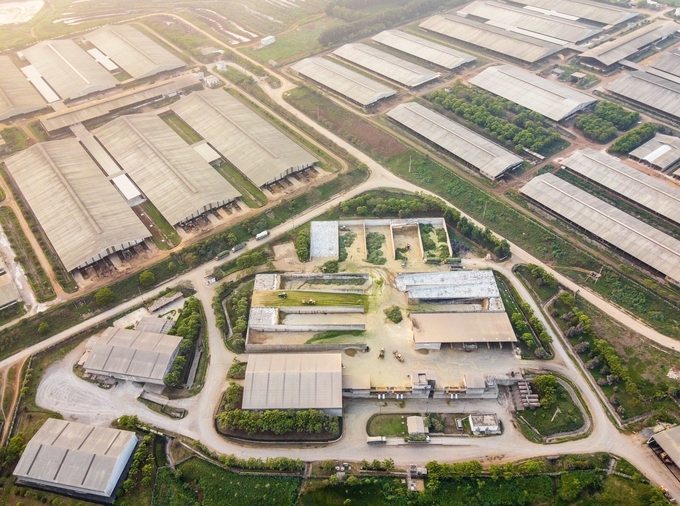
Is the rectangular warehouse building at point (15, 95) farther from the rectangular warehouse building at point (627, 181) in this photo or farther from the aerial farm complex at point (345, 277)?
the rectangular warehouse building at point (627, 181)

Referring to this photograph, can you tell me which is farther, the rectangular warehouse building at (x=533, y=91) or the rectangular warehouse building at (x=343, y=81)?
the rectangular warehouse building at (x=343, y=81)

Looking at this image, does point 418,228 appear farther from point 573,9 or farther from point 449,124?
point 573,9

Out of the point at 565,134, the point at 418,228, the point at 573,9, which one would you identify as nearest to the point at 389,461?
the point at 418,228

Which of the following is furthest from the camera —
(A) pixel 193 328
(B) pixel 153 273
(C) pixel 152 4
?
(C) pixel 152 4

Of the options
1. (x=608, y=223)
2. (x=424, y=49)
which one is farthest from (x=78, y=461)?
(x=424, y=49)

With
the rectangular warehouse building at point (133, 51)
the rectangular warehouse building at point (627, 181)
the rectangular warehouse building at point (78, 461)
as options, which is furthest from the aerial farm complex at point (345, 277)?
the rectangular warehouse building at point (133, 51)

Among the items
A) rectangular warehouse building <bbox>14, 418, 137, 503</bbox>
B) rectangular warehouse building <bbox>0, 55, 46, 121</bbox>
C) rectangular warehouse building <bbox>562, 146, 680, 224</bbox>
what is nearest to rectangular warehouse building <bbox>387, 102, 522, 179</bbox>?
rectangular warehouse building <bbox>562, 146, 680, 224</bbox>

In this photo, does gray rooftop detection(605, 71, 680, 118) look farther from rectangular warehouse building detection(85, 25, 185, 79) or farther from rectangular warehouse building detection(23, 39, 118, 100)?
rectangular warehouse building detection(23, 39, 118, 100)
